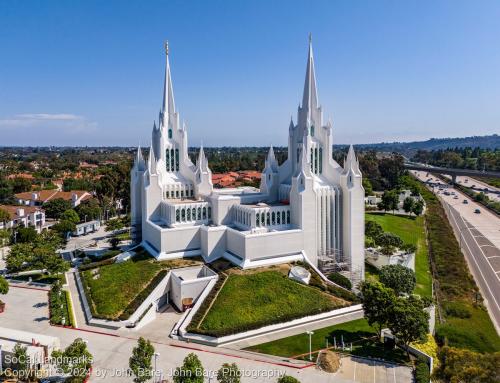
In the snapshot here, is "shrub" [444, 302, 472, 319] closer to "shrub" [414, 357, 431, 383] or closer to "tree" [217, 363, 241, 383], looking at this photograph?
"shrub" [414, 357, 431, 383]

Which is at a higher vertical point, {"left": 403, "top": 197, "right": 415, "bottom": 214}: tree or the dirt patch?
{"left": 403, "top": 197, "right": 415, "bottom": 214}: tree

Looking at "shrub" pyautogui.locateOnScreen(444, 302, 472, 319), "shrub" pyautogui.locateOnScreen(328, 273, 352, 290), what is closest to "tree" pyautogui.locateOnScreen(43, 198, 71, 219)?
"shrub" pyautogui.locateOnScreen(328, 273, 352, 290)

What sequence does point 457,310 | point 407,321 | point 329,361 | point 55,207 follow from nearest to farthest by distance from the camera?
point 329,361 → point 407,321 → point 457,310 → point 55,207

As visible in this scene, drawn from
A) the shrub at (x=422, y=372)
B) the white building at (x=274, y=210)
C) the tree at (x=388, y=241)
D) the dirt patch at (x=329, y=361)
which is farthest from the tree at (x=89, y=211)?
the shrub at (x=422, y=372)

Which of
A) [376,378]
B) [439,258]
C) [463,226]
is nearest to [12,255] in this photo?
[376,378]

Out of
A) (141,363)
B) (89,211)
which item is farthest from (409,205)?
(141,363)

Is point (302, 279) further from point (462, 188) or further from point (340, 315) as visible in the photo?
point (462, 188)

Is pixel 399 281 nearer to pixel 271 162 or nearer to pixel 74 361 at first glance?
pixel 271 162

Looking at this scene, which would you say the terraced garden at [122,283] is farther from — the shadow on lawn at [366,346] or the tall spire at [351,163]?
the tall spire at [351,163]
